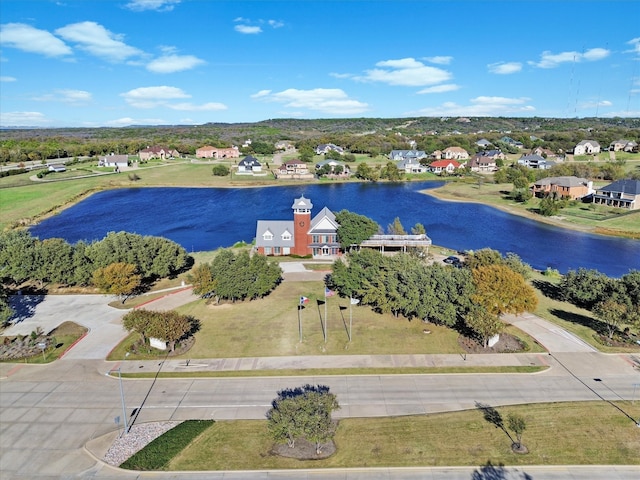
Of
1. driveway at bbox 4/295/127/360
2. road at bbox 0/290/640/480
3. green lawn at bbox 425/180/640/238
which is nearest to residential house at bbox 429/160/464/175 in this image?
green lawn at bbox 425/180/640/238

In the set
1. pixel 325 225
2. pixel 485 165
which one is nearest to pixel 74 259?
pixel 325 225

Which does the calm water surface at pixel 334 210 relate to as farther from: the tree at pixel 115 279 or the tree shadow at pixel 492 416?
the tree shadow at pixel 492 416

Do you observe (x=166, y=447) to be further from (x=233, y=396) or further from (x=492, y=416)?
(x=492, y=416)

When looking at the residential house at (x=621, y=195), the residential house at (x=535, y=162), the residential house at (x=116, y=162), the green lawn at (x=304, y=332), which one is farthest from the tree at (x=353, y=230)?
the residential house at (x=116, y=162)

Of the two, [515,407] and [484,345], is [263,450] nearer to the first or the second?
[515,407]

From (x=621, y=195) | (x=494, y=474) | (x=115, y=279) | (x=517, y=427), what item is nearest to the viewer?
(x=494, y=474)

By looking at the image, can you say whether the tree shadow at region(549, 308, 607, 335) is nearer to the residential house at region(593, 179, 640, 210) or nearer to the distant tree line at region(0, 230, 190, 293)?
the distant tree line at region(0, 230, 190, 293)
